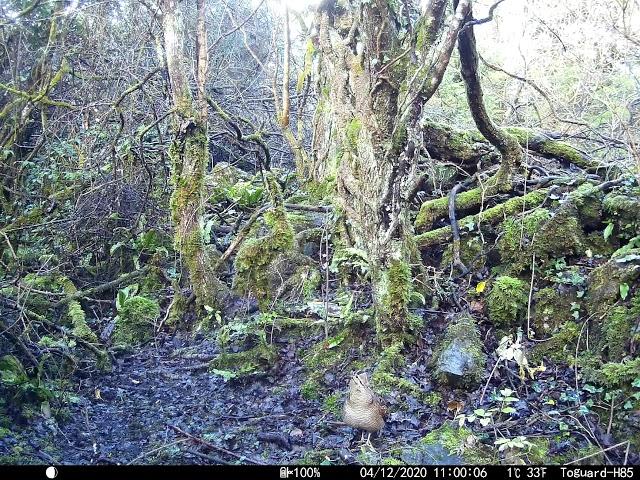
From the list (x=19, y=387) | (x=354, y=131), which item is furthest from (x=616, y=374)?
(x=19, y=387)

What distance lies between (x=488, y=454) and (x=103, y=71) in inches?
349

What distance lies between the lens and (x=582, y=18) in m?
10.1

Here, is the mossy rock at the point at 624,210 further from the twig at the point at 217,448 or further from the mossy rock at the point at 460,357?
the twig at the point at 217,448

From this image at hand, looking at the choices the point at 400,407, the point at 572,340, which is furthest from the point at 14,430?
the point at 572,340

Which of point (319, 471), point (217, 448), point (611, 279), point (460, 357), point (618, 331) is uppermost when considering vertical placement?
point (611, 279)

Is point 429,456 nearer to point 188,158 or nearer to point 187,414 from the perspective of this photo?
point 187,414

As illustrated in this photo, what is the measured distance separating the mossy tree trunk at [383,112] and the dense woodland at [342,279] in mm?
25

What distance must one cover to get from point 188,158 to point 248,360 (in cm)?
263

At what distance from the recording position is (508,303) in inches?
214

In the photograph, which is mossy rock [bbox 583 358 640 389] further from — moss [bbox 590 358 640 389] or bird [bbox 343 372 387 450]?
bird [bbox 343 372 387 450]

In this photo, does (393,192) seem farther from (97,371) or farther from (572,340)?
(97,371)

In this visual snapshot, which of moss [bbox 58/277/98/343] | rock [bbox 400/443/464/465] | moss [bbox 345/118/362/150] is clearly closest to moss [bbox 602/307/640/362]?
rock [bbox 400/443/464/465]

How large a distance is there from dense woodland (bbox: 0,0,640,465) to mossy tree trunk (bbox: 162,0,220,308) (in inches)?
1.1

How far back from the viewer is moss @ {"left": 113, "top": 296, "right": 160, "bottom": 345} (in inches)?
272
